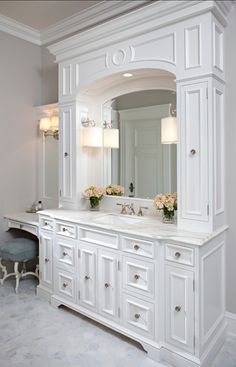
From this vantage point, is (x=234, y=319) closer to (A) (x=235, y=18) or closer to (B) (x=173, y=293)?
(B) (x=173, y=293)

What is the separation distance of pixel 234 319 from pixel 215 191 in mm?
930

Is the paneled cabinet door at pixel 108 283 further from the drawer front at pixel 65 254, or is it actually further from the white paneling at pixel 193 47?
the white paneling at pixel 193 47

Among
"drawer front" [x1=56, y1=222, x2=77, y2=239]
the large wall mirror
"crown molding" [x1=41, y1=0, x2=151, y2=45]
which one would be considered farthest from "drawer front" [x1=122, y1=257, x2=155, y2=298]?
"crown molding" [x1=41, y1=0, x2=151, y2=45]

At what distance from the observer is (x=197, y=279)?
5.65 feet

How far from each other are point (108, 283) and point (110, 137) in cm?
131

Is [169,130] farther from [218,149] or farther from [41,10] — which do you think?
[41,10]

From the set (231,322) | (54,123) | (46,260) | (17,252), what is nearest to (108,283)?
(46,260)

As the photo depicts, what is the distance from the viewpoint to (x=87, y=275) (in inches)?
91.0

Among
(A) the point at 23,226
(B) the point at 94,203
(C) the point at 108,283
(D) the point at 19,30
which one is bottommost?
(C) the point at 108,283

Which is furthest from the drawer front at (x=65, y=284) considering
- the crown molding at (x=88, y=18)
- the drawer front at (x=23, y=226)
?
the crown molding at (x=88, y=18)

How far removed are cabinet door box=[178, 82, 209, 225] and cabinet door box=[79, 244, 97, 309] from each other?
0.77 metres

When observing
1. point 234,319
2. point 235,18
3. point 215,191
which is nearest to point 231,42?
point 235,18

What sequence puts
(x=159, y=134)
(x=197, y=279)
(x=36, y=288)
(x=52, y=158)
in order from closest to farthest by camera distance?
(x=197, y=279) < (x=159, y=134) < (x=36, y=288) < (x=52, y=158)

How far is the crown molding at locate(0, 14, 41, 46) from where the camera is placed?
2.99 m
